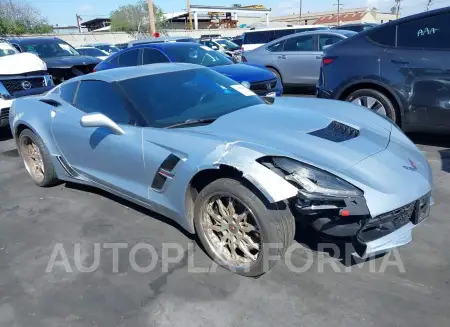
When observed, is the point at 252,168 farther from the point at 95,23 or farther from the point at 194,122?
the point at 95,23

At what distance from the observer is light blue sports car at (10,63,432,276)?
93.2 inches

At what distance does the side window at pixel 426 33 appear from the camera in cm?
453

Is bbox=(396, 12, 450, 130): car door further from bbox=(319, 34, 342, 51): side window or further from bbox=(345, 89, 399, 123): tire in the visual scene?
bbox=(319, 34, 342, 51): side window

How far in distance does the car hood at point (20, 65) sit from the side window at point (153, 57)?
6.46 feet

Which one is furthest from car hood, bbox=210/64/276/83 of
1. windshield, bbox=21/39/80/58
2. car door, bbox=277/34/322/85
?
windshield, bbox=21/39/80/58

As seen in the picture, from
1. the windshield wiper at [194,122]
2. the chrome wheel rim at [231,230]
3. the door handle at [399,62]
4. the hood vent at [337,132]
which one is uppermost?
the door handle at [399,62]

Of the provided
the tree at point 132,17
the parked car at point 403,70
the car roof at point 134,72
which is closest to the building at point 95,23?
the tree at point 132,17

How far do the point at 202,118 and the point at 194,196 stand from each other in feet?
2.23

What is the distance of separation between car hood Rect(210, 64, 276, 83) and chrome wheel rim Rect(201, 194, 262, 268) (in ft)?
14.6

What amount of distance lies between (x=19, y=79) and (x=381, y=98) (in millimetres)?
6159

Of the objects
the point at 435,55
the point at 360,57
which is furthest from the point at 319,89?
the point at 435,55

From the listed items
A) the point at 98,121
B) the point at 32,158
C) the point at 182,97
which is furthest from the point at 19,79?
the point at 182,97

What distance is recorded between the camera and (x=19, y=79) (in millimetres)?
7137

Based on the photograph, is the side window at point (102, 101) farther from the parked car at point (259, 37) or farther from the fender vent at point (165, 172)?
the parked car at point (259, 37)
